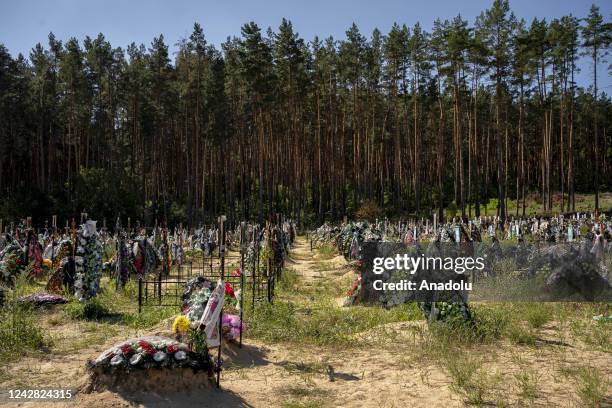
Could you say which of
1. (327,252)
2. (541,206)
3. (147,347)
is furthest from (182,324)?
(541,206)

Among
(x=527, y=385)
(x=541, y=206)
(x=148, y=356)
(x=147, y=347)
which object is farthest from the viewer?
(x=541, y=206)

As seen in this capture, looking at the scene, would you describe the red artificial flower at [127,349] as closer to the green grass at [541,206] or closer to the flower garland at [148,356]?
the flower garland at [148,356]

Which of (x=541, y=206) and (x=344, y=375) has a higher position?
(x=541, y=206)

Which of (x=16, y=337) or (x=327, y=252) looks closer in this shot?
→ (x=16, y=337)

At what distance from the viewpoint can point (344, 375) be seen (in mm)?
8031

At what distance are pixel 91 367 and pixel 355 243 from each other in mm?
16635

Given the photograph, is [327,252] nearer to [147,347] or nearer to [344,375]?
[344,375]

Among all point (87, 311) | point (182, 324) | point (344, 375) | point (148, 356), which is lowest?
point (344, 375)

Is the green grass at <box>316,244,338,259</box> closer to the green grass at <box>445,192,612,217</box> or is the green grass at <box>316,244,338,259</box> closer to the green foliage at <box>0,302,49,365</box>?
the green grass at <box>445,192,612,217</box>

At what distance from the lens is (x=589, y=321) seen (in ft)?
35.0

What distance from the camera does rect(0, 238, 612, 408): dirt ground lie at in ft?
22.1

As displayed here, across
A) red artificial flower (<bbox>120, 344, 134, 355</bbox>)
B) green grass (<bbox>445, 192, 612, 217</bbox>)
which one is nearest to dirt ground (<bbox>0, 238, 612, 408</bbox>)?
red artificial flower (<bbox>120, 344, 134, 355</bbox>)

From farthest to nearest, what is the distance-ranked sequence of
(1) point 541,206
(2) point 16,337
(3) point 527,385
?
(1) point 541,206 < (2) point 16,337 < (3) point 527,385

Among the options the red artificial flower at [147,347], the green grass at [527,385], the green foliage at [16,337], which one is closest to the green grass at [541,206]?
the green grass at [527,385]
